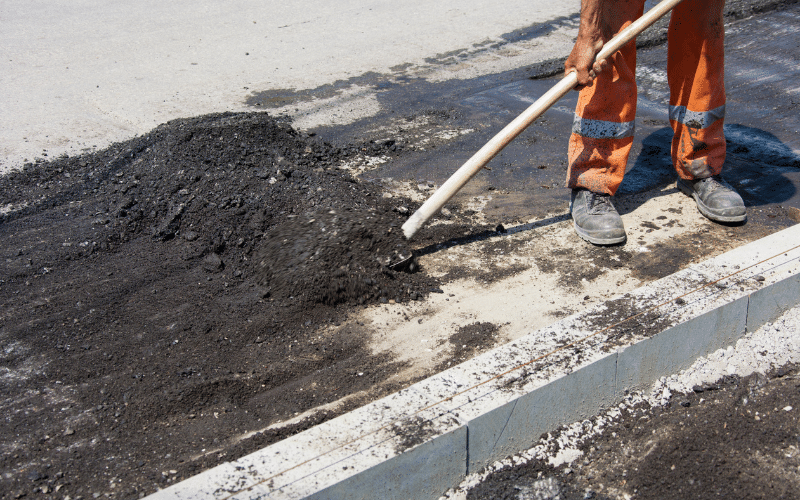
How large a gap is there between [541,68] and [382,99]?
170cm

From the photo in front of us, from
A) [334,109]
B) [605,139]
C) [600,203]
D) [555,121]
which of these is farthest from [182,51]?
[600,203]

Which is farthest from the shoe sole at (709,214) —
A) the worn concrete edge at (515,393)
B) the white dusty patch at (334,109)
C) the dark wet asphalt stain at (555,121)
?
the white dusty patch at (334,109)

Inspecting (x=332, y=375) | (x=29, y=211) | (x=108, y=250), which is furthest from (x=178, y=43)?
(x=332, y=375)

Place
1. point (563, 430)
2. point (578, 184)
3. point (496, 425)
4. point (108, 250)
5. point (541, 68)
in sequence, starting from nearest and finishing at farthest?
point (496, 425) < point (563, 430) < point (108, 250) < point (578, 184) < point (541, 68)

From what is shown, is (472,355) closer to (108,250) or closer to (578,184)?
(578,184)

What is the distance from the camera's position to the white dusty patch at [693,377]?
6.76 ft

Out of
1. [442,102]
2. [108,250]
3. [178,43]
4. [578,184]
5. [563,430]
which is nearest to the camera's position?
[563,430]

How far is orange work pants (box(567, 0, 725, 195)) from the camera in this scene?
3188mm

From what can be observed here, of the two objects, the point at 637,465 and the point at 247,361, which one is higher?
the point at 247,361

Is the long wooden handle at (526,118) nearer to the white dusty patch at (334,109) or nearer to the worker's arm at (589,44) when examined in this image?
the worker's arm at (589,44)

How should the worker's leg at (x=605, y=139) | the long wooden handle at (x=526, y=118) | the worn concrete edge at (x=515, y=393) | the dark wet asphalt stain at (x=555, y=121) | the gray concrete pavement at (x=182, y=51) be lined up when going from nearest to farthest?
the worn concrete edge at (x=515, y=393) → the long wooden handle at (x=526, y=118) → the worker's leg at (x=605, y=139) → the dark wet asphalt stain at (x=555, y=121) → the gray concrete pavement at (x=182, y=51)

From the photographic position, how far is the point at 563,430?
2143mm

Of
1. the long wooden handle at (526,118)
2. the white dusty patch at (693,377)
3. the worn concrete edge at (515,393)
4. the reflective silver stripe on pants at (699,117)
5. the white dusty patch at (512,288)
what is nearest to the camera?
the worn concrete edge at (515,393)

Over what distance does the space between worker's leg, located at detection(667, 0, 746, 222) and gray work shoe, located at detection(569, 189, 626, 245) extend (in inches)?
23.4
